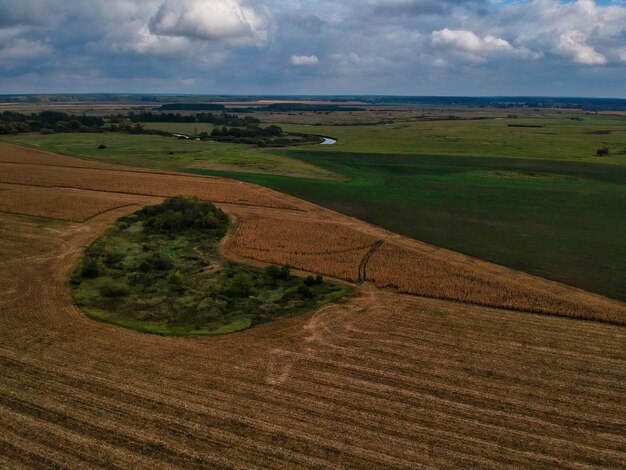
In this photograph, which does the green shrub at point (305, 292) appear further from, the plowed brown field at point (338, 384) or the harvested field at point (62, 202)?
the harvested field at point (62, 202)

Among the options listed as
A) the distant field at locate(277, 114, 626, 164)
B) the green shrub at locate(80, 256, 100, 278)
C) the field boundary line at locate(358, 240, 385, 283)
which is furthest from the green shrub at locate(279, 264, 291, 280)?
the distant field at locate(277, 114, 626, 164)

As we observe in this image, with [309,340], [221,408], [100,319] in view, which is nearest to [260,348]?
[309,340]

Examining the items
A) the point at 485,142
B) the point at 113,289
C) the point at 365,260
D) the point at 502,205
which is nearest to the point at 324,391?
the point at 113,289

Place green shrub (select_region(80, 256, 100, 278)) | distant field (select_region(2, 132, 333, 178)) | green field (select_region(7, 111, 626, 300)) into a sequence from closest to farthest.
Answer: green shrub (select_region(80, 256, 100, 278)), green field (select_region(7, 111, 626, 300)), distant field (select_region(2, 132, 333, 178))

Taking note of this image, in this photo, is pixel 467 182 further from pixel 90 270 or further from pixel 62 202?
pixel 90 270

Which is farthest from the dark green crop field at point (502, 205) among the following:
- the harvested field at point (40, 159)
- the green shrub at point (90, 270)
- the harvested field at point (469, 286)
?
the green shrub at point (90, 270)

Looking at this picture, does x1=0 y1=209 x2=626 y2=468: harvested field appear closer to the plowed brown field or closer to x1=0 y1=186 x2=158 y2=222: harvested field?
the plowed brown field

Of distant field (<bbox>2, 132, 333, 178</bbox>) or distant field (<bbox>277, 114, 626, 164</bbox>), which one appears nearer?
distant field (<bbox>2, 132, 333, 178</bbox>)

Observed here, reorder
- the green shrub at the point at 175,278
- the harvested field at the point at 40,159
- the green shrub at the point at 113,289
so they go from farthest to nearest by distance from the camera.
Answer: the harvested field at the point at 40,159 → the green shrub at the point at 175,278 → the green shrub at the point at 113,289
